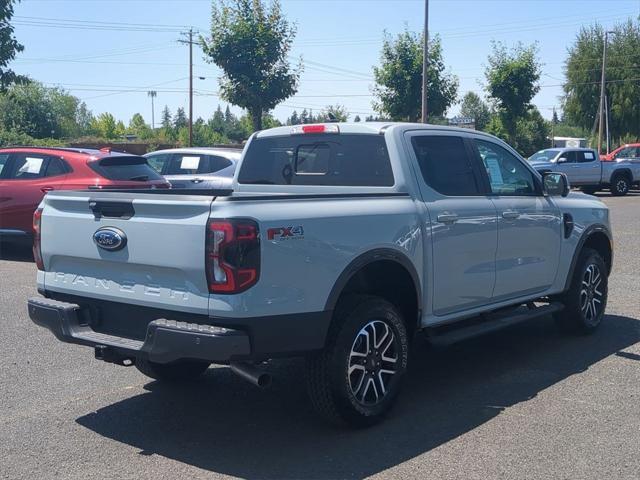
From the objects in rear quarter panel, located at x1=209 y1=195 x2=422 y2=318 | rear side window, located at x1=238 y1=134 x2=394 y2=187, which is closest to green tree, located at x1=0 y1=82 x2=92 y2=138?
rear side window, located at x1=238 y1=134 x2=394 y2=187

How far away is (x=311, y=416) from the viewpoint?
522cm

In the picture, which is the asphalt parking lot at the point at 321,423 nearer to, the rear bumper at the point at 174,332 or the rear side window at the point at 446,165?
the rear bumper at the point at 174,332

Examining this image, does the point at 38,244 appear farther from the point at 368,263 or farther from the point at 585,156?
the point at 585,156

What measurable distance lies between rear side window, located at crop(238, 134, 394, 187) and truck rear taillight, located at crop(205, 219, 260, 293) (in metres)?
1.65

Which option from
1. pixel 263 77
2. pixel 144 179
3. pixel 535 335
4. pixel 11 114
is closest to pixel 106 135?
pixel 11 114

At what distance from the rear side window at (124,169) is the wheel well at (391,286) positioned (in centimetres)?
703

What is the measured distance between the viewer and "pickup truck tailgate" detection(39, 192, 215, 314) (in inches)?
169

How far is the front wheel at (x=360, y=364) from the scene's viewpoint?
4.66m

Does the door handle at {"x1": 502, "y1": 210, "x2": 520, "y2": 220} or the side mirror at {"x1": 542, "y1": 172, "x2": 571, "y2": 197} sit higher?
the side mirror at {"x1": 542, "y1": 172, "x2": 571, "y2": 197}

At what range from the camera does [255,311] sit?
13.9 ft

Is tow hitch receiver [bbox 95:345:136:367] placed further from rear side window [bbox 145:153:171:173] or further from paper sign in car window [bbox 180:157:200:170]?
rear side window [bbox 145:153:171:173]

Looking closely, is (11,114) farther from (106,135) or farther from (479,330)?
(479,330)

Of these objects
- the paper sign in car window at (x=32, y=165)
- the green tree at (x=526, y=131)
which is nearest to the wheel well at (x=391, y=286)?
the paper sign in car window at (x=32, y=165)

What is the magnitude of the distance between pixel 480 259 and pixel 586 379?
1.23m
